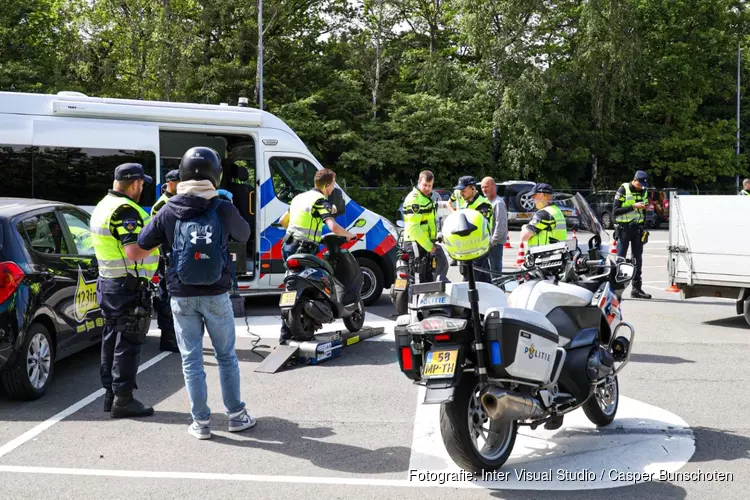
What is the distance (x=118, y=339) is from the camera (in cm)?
588

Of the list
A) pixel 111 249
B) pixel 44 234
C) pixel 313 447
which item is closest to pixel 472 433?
pixel 313 447

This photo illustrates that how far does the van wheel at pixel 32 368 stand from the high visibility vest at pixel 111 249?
85cm

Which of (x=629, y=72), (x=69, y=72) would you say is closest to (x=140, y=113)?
(x=69, y=72)

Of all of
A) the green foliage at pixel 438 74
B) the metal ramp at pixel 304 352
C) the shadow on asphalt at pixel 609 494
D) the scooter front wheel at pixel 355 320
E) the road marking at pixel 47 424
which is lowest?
the shadow on asphalt at pixel 609 494

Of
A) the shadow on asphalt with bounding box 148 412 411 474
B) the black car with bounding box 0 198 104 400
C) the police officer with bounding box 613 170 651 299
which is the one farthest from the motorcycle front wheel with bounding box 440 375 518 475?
the police officer with bounding box 613 170 651 299

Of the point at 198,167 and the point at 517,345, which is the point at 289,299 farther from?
the point at 517,345

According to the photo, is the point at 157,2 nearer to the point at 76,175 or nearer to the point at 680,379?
the point at 76,175

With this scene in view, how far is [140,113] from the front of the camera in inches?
411

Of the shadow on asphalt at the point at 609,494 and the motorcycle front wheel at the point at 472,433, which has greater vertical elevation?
the motorcycle front wheel at the point at 472,433

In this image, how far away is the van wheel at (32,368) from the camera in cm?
612

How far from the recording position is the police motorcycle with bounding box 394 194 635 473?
444 cm

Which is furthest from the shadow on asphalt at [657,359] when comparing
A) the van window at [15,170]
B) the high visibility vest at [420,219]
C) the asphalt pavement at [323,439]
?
the van window at [15,170]

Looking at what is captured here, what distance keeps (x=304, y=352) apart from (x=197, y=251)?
273cm

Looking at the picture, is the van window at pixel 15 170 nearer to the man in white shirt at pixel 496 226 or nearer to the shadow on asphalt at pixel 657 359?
the man in white shirt at pixel 496 226
